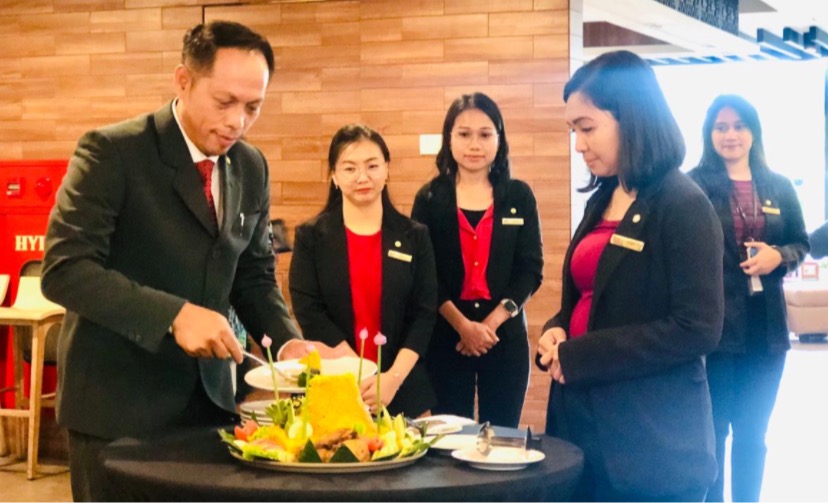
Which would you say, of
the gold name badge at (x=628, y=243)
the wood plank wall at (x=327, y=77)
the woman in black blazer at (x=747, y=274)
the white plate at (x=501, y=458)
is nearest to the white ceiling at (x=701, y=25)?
the wood plank wall at (x=327, y=77)

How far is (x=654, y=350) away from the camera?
88.9 inches

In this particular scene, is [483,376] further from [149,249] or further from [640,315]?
[149,249]

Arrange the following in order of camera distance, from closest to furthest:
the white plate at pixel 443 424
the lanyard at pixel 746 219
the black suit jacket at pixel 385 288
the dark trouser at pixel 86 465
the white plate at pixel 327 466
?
1. the white plate at pixel 327 466
2. the dark trouser at pixel 86 465
3. the white plate at pixel 443 424
4. the black suit jacket at pixel 385 288
5. the lanyard at pixel 746 219

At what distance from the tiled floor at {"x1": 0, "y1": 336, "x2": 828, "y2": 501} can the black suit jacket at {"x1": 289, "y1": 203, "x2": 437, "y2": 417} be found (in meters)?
2.02

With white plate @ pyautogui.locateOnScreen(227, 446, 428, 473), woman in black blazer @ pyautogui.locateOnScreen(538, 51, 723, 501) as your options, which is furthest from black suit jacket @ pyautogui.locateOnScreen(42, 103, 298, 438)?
woman in black blazer @ pyautogui.locateOnScreen(538, 51, 723, 501)

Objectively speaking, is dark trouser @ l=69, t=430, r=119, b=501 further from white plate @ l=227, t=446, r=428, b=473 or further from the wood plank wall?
the wood plank wall

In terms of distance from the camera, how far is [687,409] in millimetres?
2271

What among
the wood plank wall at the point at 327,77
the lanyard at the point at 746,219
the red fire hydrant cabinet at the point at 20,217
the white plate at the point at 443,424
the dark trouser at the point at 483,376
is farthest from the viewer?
the wood plank wall at the point at 327,77

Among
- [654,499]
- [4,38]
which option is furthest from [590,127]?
[4,38]

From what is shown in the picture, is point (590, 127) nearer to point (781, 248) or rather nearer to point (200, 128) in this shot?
point (200, 128)

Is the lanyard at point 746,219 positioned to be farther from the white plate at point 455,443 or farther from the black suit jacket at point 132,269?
the black suit jacket at point 132,269

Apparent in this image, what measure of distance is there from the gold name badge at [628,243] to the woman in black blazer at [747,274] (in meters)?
1.63

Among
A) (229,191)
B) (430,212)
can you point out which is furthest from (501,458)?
(430,212)

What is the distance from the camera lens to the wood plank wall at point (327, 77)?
6168mm
